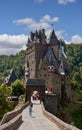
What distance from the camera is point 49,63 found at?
8525 cm

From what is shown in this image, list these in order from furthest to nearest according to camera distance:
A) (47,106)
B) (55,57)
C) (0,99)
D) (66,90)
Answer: (55,57), (66,90), (0,99), (47,106)

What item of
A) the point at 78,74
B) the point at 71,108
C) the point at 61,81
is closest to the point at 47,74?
the point at 61,81

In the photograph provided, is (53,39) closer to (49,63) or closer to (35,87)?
(49,63)

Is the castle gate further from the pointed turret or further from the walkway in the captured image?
the pointed turret

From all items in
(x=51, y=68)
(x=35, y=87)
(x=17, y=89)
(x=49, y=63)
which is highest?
(x=49, y=63)

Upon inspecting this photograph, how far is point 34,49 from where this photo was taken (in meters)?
91.2

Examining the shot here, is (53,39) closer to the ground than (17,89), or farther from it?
farther from it

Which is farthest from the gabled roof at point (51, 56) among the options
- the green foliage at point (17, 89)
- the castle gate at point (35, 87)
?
the castle gate at point (35, 87)

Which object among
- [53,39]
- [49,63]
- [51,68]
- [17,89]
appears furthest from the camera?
[53,39]

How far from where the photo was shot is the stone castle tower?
81.7 meters

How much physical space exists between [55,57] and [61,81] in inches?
340

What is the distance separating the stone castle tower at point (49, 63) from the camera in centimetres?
8169

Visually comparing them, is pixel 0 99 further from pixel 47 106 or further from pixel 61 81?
pixel 61 81

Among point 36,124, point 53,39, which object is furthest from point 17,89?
point 36,124
